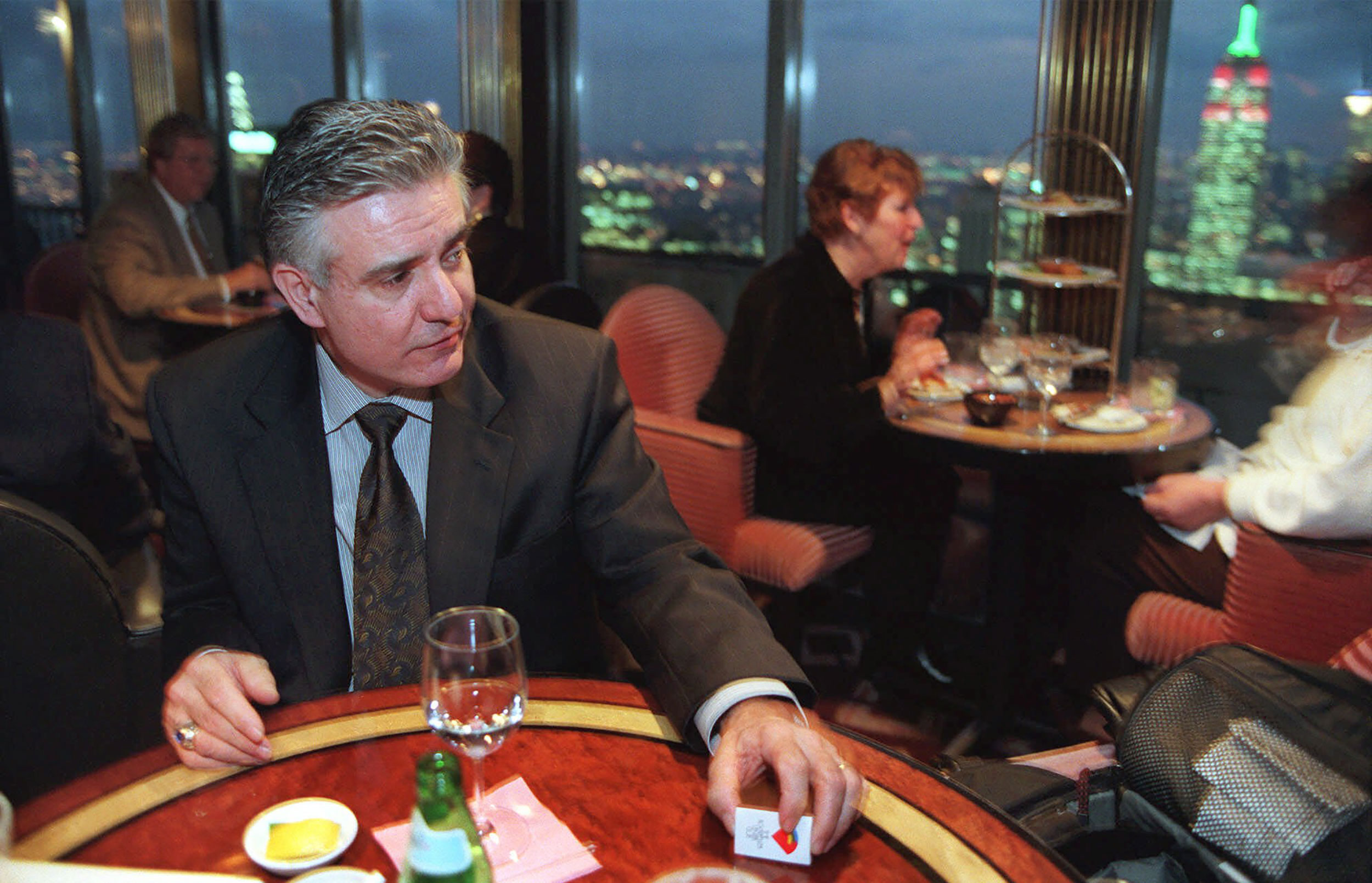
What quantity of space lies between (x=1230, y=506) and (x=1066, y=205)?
138 cm

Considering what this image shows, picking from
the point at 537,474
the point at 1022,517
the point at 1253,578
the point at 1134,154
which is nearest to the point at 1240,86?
the point at 1134,154

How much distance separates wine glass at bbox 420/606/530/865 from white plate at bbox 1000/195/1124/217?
2.74 m

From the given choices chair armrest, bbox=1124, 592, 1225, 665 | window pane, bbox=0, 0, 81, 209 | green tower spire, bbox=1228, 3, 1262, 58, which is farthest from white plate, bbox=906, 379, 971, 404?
window pane, bbox=0, 0, 81, 209

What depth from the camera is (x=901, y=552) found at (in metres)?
2.90

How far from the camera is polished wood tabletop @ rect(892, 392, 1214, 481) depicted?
2.44 metres

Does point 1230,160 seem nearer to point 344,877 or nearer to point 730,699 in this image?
point 730,699

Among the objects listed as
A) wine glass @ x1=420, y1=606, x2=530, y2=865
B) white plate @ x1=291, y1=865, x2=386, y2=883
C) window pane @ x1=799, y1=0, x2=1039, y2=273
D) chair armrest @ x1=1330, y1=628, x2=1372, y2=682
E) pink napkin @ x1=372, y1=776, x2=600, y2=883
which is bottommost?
chair armrest @ x1=1330, y1=628, x2=1372, y2=682

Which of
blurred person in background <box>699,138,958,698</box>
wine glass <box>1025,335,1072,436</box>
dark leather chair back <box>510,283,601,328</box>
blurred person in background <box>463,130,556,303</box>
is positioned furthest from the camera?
blurred person in background <box>463,130,556,303</box>

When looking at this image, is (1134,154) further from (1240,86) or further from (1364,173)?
(1364,173)

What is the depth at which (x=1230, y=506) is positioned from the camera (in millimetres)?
2201

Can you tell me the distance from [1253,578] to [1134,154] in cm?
205

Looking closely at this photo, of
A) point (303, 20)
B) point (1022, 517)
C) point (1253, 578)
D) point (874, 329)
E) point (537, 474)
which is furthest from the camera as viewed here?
point (303, 20)

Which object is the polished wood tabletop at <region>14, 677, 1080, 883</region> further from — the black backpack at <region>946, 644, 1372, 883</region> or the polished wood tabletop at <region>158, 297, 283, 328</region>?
the polished wood tabletop at <region>158, 297, 283, 328</region>

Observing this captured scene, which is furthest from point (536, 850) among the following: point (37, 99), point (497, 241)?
point (37, 99)
